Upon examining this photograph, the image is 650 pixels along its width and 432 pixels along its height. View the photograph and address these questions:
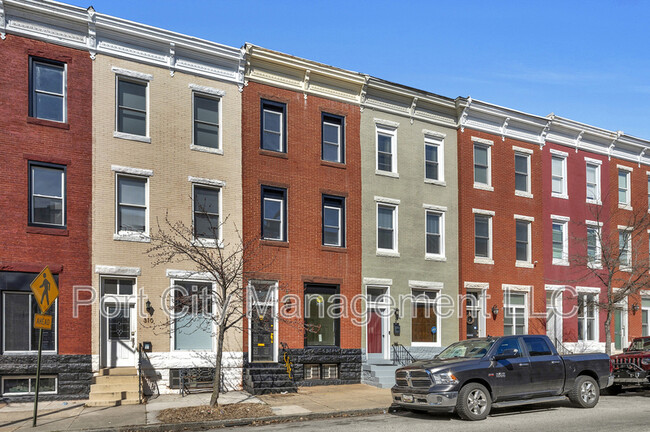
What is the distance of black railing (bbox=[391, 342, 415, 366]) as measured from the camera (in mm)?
23734

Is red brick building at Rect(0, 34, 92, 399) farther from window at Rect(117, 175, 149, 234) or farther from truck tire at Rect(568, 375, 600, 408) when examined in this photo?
truck tire at Rect(568, 375, 600, 408)

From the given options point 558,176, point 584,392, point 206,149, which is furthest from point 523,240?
point 206,149

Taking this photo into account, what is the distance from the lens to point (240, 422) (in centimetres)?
1517

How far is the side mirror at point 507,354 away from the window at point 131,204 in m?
10.5

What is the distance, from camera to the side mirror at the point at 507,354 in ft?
50.0

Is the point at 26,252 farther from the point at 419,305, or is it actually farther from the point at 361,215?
the point at 419,305

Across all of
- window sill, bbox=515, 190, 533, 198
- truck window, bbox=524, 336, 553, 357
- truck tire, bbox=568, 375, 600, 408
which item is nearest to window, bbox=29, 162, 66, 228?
truck window, bbox=524, 336, 553, 357

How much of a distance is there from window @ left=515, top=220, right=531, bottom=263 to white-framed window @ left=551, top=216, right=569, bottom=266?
4.98ft

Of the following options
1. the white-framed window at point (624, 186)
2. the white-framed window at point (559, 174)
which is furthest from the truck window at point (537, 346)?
the white-framed window at point (624, 186)

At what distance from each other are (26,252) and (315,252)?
8977mm

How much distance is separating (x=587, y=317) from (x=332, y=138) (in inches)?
582

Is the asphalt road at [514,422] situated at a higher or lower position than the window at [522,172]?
lower

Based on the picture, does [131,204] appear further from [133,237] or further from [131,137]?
[131,137]

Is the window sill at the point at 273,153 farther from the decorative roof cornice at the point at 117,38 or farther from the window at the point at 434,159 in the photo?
the window at the point at 434,159
